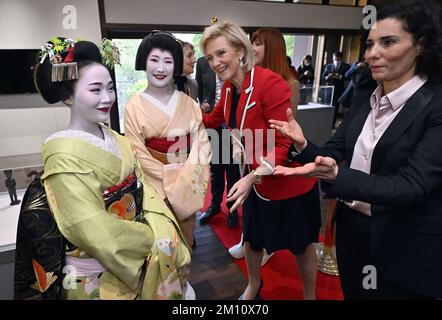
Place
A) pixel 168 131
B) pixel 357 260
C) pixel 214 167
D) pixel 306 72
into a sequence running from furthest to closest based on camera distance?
pixel 306 72, pixel 214 167, pixel 168 131, pixel 357 260

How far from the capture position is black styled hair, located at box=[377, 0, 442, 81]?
0.90 metres

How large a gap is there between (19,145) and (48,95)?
2985 mm

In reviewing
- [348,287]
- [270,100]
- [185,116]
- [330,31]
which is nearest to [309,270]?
[348,287]

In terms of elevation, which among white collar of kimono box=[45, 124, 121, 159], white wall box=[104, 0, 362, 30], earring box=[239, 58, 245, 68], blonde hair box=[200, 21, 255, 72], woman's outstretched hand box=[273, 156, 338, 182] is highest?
white wall box=[104, 0, 362, 30]

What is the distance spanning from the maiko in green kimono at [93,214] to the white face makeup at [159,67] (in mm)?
329

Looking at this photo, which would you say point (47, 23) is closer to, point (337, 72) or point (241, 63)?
point (241, 63)

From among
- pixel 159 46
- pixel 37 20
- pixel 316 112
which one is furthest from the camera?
pixel 316 112

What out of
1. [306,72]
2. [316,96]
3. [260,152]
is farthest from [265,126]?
[306,72]

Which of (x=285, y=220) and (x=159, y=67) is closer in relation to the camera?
(x=159, y=67)

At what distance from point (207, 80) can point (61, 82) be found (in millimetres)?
2014

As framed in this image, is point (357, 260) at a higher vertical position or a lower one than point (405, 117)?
lower

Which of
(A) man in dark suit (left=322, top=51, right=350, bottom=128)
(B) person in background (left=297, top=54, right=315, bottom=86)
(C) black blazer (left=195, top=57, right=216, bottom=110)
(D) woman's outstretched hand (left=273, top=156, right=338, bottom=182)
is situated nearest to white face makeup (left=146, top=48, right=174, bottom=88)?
(D) woman's outstretched hand (left=273, top=156, right=338, bottom=182)

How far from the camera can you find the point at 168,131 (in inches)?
57.2

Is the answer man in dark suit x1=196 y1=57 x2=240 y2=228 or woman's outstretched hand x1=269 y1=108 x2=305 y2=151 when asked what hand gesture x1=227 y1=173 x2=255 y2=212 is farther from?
man in dark suit x1=196 y1=57 x2=240 y2=228
